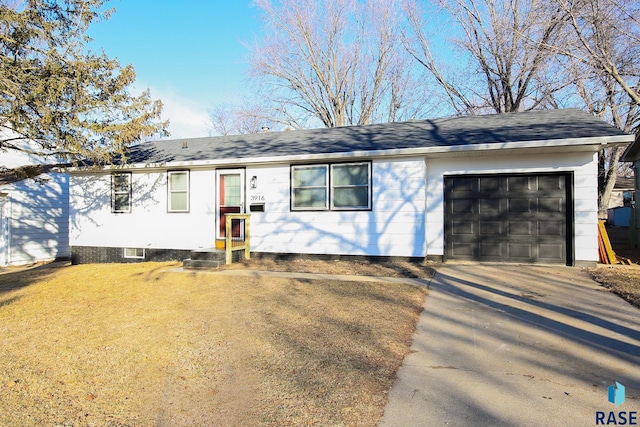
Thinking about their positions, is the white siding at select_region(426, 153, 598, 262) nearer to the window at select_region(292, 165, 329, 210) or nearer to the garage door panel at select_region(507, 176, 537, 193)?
the garage door panel at select_region(507, 176, 537, 193)

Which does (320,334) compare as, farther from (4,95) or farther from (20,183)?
(20,183)

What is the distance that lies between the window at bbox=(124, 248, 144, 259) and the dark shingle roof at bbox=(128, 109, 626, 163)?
266 centimetres

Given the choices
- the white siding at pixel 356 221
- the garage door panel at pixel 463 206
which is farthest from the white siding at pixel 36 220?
the garage door panel at pixel 463 206

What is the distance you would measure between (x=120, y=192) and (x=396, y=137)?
840cm

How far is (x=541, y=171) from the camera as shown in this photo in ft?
30.5

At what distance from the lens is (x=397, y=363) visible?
12.7ft

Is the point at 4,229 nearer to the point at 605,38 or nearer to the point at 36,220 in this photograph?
the point at 36,220

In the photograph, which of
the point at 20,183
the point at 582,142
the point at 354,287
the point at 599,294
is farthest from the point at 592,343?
the point at 20,183

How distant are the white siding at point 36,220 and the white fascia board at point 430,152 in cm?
618

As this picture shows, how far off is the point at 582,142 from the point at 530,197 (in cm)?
166

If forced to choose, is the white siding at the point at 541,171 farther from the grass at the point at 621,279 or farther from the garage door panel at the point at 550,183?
the grass at the point at 621,279

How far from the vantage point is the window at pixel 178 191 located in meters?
11.8

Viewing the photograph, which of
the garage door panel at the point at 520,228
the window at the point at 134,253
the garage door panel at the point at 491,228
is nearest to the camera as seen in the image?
the garage door panel at the point at 520,228

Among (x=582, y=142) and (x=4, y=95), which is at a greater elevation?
(x=4, y=95)
